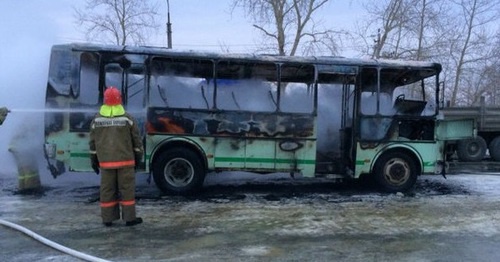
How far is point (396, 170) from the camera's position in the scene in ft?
30.9

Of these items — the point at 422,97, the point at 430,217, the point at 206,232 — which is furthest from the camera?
the point at 422,97

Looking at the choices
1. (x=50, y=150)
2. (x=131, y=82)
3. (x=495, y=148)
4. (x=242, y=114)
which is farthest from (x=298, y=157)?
(x=495, y=148)

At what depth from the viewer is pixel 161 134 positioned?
8.73 metres

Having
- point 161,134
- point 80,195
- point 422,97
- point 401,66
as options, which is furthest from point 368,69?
point 80,195

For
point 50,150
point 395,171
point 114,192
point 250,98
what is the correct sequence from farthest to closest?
point 395,171 < point 250,98 < point 50,150 < point 114,192

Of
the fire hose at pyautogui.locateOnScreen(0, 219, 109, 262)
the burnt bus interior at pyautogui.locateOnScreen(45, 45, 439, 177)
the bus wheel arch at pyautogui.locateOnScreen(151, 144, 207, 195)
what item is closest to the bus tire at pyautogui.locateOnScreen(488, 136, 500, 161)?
the burnt bus interior at pyautogui.locateOnScreen(45, 45, 439, 177)

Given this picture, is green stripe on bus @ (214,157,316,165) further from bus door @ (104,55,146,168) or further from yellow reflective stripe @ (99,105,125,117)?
yellow reflective stripe @ (99,105,125,117)

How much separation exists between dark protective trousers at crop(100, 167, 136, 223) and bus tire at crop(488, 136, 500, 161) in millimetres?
13743

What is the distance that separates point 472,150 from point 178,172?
37.0 ft

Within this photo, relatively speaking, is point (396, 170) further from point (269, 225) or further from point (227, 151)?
point (269, 225)

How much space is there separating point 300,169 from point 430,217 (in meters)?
2.48

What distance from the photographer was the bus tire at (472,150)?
53.5 feet

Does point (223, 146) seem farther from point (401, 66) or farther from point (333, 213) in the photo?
point (401, 66)

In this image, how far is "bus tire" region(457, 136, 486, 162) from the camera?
16312 mm
